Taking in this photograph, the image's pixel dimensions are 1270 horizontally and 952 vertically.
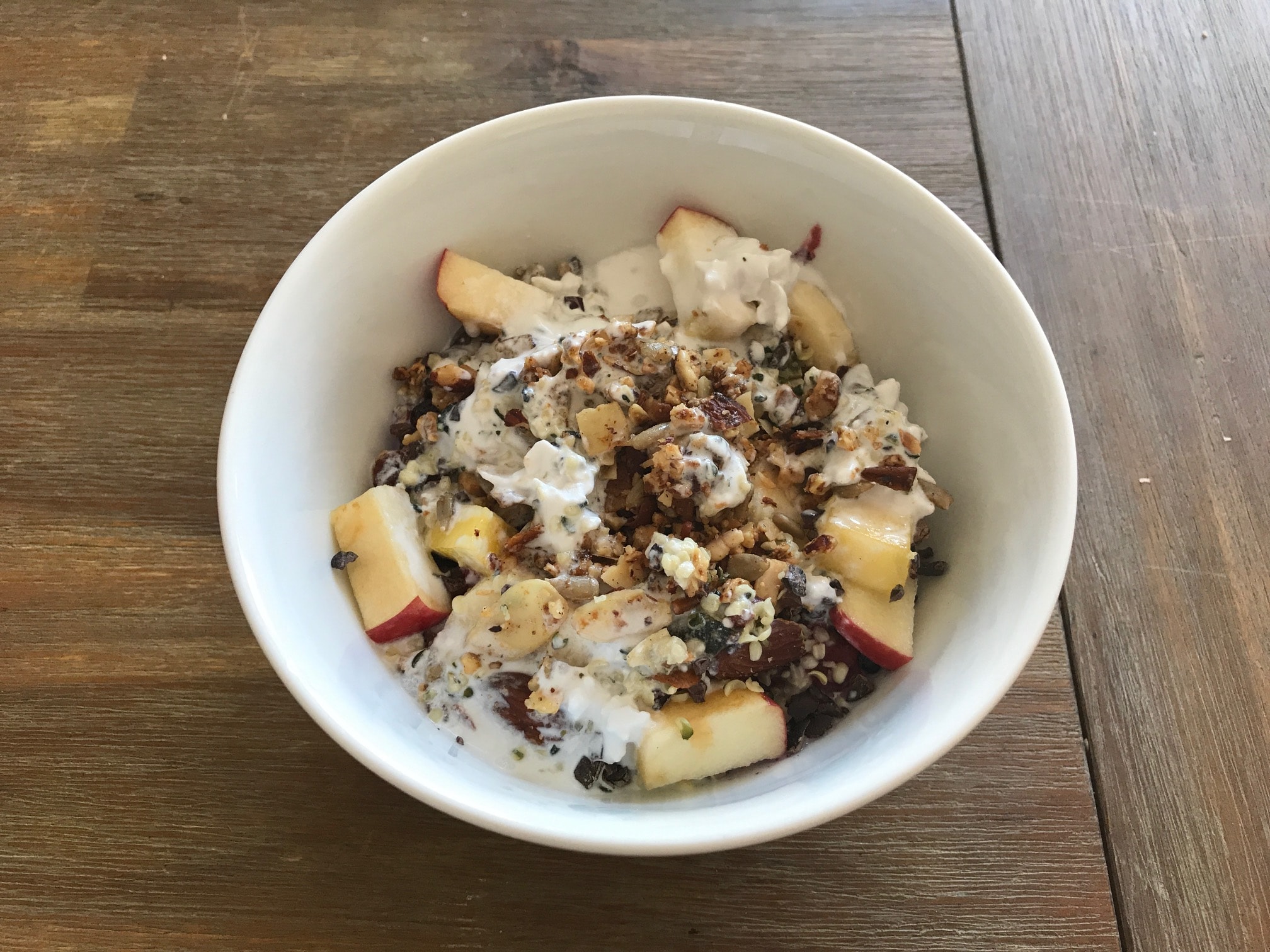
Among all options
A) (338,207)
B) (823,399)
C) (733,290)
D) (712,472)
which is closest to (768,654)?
(712,472)

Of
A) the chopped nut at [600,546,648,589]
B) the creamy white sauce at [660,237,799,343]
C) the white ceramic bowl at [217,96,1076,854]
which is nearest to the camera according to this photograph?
the white ceramic bowl at [217,96,1076,854]

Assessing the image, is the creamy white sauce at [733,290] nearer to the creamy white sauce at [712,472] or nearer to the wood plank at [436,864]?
the creamy white sauce at [712,472]

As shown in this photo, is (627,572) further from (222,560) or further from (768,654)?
(222,560)

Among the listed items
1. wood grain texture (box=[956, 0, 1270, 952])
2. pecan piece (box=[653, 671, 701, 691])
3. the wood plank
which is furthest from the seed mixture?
wood grain texture (box=[956, 0, 1270, 952])

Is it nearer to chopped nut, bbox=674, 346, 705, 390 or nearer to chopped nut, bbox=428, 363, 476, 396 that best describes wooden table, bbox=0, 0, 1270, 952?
chopped nut, bbox=428, 363, 476, 396

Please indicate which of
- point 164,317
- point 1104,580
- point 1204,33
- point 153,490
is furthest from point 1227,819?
point 164,317

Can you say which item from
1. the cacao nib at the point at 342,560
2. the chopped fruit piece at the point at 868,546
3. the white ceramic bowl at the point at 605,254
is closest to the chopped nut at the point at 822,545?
the chopped fruit piece at the point at 868,546

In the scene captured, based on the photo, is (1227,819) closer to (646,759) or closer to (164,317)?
(646,759)

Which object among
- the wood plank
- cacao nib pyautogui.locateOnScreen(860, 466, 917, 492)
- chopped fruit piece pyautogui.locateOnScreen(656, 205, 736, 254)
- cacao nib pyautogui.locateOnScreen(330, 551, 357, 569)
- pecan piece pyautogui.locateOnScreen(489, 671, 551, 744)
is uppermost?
chopped fruit piece pyautogui.locateOnScreen(656, 205, 736, 254)
